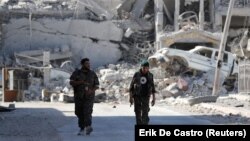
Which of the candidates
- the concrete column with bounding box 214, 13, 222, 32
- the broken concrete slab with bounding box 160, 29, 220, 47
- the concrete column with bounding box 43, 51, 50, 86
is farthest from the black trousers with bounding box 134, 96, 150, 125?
the concrete column with bounding box 214, 13, 222, 32

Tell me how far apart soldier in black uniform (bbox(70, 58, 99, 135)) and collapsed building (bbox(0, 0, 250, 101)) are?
29956mm

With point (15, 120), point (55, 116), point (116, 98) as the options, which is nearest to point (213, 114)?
point (55, 116)

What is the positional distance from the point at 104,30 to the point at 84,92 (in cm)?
3502

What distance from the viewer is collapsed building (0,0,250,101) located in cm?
4753

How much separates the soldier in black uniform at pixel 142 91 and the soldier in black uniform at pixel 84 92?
1097 millimetres

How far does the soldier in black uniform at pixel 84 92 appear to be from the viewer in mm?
15438

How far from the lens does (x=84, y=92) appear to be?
15453 millimetres

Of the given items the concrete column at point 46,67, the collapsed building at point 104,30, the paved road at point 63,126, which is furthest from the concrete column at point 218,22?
the paved road at point 63,126

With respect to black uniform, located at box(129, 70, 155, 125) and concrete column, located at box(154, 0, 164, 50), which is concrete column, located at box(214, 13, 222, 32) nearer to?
concrete column, located at box(154, 0, 164, 50)

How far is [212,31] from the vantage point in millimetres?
50156

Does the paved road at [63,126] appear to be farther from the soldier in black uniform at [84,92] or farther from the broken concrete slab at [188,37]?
the broken concrete slab at [188,37]

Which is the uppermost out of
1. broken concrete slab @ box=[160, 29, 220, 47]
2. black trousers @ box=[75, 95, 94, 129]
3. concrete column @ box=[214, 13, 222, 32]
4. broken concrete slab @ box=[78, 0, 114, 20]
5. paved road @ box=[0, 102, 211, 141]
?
broken concrete slab @ box=[78, 0, 114, 20]

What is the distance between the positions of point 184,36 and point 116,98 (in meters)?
10.9

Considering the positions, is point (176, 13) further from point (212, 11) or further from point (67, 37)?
point (67, 37)
